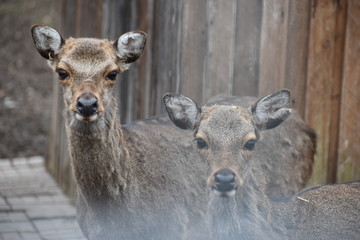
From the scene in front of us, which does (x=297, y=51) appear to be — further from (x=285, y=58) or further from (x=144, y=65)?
(x=144, y=65)

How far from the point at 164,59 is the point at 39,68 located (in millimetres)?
8793

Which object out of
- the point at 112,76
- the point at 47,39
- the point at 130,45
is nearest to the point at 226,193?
the point at 112,76

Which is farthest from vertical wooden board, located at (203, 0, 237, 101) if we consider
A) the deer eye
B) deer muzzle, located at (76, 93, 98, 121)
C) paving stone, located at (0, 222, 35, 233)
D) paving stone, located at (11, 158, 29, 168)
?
paving stone, located at (11, 158, 29, 168)

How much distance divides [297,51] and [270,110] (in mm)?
2009

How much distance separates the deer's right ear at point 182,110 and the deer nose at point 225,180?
2.54ft

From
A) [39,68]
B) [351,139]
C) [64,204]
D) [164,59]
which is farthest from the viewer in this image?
[39,68]

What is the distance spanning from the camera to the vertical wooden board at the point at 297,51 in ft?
26.9

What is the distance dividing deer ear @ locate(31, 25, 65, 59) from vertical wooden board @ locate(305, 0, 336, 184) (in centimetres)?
277

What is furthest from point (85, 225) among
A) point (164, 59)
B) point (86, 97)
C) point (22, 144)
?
point (22, 144)

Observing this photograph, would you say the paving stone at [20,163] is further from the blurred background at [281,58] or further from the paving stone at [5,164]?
the blurred background at [281,58]

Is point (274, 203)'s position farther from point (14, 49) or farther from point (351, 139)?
point (14, 49)

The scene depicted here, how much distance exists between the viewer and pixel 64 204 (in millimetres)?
10914

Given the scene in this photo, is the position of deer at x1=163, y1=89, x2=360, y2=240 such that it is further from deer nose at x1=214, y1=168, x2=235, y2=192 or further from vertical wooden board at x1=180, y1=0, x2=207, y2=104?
vertical wooden board at x1=180, y1=0, x2=207, y2=104

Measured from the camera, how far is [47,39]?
6891mm
